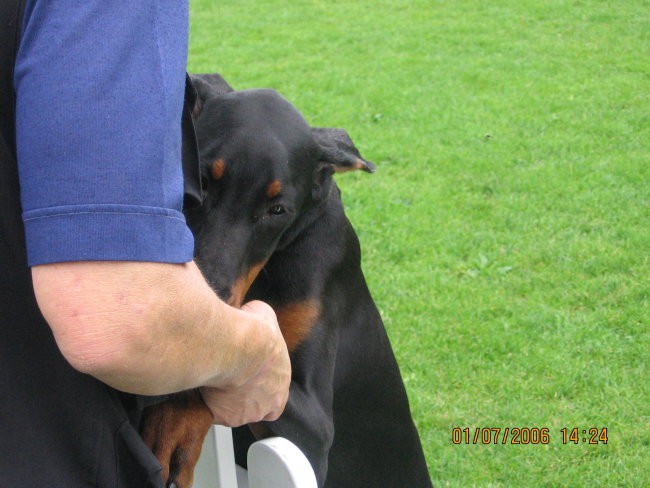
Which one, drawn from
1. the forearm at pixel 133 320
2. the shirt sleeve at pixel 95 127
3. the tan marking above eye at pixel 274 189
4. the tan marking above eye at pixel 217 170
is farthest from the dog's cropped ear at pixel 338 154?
the shirt sleeve at pixel 95 127

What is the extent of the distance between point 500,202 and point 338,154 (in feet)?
12.7

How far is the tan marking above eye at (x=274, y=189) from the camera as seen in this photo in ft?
7.14

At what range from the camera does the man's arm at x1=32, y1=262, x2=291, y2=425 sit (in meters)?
1.13

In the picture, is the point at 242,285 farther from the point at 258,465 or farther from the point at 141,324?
the point at 141,324

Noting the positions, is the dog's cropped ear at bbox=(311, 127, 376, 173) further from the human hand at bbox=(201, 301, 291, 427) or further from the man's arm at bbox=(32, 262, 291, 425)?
the man's arm at bbox=(32, 262, 291, 425)

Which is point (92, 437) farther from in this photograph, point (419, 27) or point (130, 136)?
point (419, 27)

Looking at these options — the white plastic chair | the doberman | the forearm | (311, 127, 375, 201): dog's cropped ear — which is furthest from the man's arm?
(311, 127, 375, 201): dog's cropped ear

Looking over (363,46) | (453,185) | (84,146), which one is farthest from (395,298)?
(363,46)

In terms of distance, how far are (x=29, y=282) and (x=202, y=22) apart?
36.5ft

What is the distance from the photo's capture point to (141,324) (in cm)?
116

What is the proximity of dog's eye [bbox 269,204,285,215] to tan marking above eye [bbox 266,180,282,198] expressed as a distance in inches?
1.2

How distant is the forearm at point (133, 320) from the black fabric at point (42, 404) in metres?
0.15
